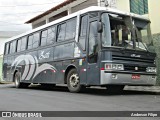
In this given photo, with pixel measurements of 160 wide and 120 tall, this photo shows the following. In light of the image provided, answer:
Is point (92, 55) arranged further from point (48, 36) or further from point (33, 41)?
point (33, 41)

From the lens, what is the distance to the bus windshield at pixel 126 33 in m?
11.0

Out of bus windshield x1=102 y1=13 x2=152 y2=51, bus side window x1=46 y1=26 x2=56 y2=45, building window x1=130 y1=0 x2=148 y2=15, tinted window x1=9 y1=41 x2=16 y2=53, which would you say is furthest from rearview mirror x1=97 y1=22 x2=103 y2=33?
tinted window x1=9 y1=41 x2=16 y2=53

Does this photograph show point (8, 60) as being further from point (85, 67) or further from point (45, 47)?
point (85, 67)

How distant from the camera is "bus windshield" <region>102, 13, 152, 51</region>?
433 inches

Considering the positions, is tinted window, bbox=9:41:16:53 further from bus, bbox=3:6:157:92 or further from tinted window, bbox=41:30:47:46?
bus, bbox=3:6:157:92

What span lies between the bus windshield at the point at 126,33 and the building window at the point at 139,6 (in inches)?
187

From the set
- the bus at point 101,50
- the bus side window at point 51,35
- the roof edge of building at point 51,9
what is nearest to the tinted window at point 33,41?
the bus side window at point 51,35

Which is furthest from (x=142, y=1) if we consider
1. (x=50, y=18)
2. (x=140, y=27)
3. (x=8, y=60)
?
(x=50, y=18)

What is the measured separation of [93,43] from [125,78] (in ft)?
5.72

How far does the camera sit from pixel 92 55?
11242 mm

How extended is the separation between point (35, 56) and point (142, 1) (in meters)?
6.73

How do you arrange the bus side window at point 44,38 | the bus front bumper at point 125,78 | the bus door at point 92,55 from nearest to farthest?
1. the bus front bumper at point 125,78
2. the bus door at point 92,55
3. the bus side window at point 44,38

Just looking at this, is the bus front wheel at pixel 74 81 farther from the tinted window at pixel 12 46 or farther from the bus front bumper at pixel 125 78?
the tinted window at pixel 12 46

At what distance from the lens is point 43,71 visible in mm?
15242
